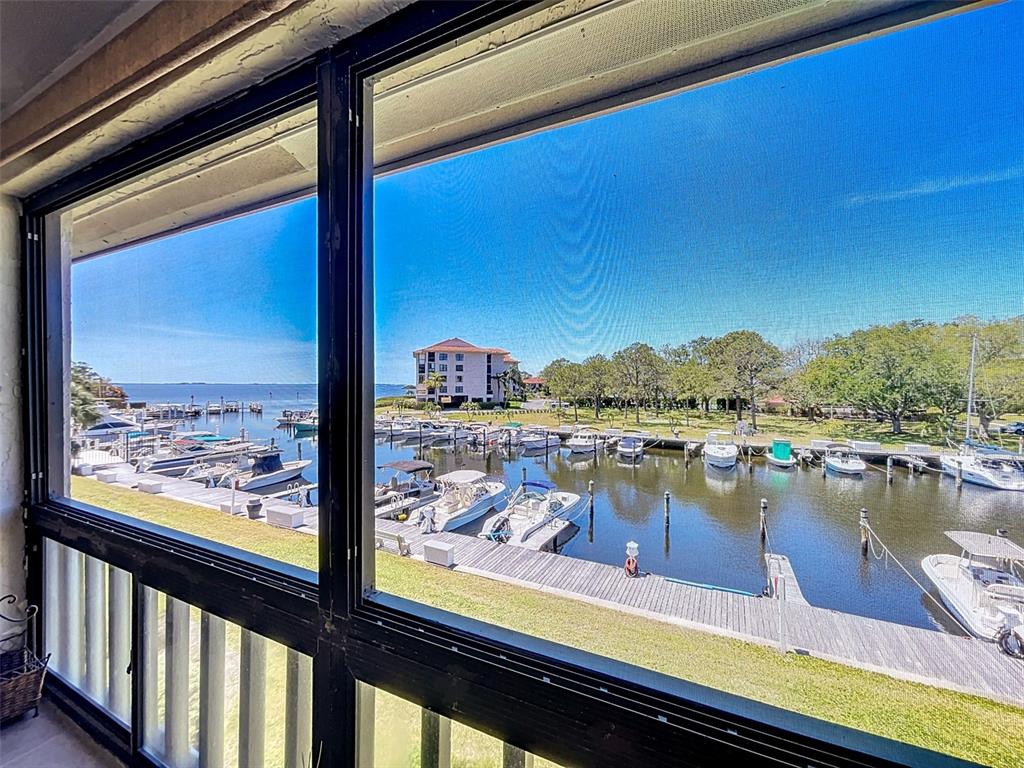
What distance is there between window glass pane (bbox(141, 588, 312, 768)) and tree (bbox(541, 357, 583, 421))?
91 cm

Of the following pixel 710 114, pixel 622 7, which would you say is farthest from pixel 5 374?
pixel 710 114

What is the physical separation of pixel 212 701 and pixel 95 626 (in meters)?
0.76

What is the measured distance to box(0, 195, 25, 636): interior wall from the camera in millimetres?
1674

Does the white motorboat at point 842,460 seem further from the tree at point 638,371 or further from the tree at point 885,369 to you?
the tree at point 638,371

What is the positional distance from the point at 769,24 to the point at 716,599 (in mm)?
1051

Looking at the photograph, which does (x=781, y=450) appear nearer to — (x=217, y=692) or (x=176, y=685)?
(x=217, y=692)

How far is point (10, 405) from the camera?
1689 mm

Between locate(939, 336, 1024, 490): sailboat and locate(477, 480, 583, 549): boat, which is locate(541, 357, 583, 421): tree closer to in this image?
locate(477, 480, 583, 549): boat

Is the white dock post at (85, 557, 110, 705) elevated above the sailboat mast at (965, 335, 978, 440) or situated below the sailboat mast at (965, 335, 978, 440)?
below

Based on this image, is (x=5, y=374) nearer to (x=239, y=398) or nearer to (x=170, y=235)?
(x=170, y=235)

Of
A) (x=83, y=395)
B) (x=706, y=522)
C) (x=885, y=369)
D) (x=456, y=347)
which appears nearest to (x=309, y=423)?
(x=456, y=347)

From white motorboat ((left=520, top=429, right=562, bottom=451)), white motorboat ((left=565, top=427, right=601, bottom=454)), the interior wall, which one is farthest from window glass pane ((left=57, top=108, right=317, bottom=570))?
white motorboat ((left=565, top=427, right=601, bottom=454))

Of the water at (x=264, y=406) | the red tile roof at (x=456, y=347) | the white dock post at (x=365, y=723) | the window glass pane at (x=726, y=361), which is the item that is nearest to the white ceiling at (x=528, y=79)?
the window glass pane at (x=726, y=361)

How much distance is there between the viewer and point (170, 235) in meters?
1.58
